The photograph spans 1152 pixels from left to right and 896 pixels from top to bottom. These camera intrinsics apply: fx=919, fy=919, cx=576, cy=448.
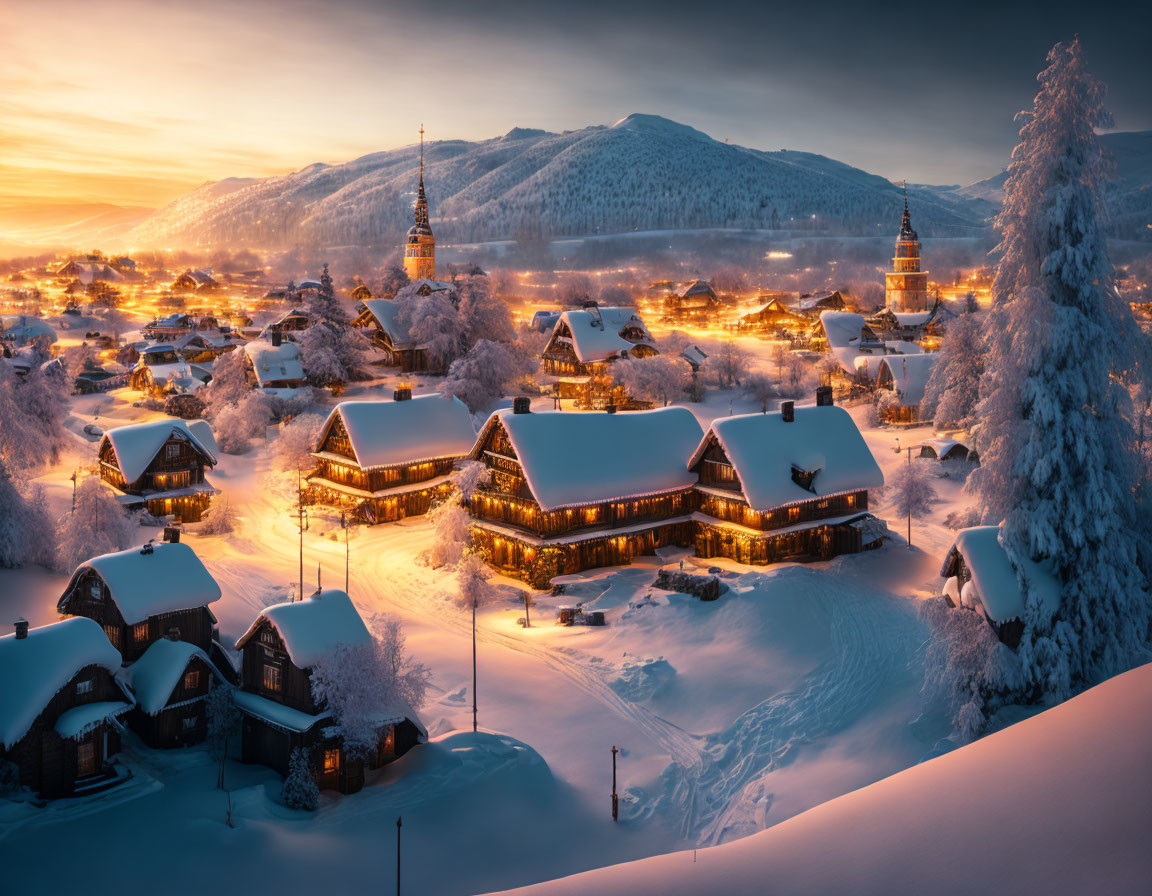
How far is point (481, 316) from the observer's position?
3014 inches

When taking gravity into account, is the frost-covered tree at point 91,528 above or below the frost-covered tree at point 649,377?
below

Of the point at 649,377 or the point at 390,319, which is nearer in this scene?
the point at 649,377

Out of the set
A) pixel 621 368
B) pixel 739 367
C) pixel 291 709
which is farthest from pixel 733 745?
pixel 739 367

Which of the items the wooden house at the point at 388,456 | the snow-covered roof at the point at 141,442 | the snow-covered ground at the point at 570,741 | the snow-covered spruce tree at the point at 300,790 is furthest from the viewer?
the wooden house at the point at 388,456

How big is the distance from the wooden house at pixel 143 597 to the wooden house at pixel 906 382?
50575 millimetres

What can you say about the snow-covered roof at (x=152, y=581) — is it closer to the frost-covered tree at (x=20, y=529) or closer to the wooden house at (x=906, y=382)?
the frost-covered tree at (x=20, y=529)

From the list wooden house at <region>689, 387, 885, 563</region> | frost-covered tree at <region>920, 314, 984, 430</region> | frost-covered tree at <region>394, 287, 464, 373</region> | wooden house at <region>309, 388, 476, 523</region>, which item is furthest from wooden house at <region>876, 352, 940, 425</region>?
frost-covered tree at <region>394, 287, 464, 373</region>

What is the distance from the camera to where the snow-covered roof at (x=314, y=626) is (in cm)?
2420

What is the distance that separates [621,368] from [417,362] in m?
19.5

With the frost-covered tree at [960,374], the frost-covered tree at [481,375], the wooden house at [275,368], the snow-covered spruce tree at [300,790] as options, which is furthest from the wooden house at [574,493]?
the wooden house at [275,368]

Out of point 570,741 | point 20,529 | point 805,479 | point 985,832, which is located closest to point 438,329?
point 805,479

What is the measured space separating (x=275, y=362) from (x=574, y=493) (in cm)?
3869

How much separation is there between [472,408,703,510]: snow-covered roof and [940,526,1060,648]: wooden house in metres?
17.8

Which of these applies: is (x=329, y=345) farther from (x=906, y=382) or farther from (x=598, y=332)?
(x=906, y=382)
